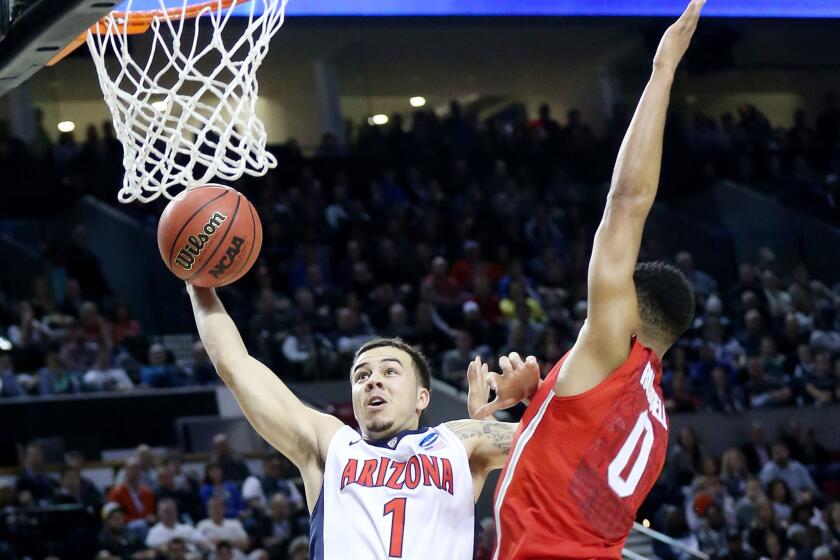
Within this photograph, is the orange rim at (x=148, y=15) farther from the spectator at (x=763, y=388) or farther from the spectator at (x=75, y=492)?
the spectator at (x=763, y=388)

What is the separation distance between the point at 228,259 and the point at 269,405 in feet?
1.32

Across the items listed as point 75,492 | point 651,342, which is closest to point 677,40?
point 651,342

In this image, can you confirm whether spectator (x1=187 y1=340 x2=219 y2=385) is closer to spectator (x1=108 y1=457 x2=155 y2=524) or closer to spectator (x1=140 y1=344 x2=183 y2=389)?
spectator (x1=140 y1=344 x2=183 y2=389)

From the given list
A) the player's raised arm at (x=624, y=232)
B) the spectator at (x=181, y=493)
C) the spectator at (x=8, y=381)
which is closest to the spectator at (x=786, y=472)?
the spectator at (x=181, y=493)

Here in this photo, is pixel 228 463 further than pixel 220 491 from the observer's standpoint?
Yes

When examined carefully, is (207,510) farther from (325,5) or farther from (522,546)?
(522,546)

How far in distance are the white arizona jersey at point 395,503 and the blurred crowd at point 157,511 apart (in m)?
5.36

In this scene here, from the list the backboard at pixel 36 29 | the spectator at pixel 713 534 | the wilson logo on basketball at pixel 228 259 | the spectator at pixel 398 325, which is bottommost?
the spectator at pixel 713 534

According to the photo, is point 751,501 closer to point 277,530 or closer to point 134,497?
point 277,530

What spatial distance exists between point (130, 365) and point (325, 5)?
6.14 meters

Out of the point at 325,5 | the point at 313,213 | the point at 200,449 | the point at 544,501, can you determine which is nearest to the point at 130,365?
the point at 200,449

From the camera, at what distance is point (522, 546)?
9.89 feet

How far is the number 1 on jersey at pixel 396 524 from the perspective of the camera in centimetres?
333

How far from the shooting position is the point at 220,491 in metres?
9.33
